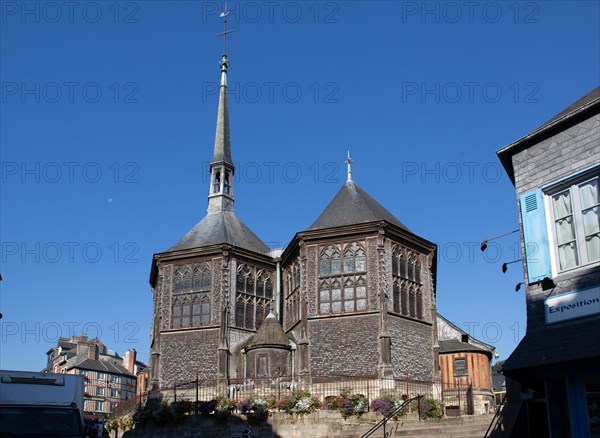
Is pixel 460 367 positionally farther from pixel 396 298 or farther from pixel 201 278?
pixel 201 278

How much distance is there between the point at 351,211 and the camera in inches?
1142

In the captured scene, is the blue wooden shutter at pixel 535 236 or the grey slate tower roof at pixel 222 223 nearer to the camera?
the blue wooden shutter at pixel 535 236

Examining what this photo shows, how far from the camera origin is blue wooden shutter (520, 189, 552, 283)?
11914 mm

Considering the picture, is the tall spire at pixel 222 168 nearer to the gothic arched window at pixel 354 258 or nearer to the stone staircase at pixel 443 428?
the gothic arched window at pixel 354 258

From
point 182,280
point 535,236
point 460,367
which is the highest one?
point 182,280

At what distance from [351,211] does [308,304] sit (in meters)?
4.54

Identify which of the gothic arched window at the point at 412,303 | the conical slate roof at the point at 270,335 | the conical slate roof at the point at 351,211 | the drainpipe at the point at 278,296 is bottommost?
the conical slate roof at the point at 270,335

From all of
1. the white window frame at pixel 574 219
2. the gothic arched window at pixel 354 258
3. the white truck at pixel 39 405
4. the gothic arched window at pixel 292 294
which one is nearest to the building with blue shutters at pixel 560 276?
the white window frame at pixel 574 219

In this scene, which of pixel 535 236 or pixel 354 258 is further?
pixel 354 258

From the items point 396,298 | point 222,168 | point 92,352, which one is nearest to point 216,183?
point 222,168

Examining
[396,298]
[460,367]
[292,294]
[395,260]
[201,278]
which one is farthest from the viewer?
[460,367]

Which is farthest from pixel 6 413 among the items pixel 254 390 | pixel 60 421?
pixel 254 390

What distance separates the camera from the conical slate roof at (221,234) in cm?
3189

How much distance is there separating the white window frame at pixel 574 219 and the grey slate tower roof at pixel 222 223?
20000 millimetres
